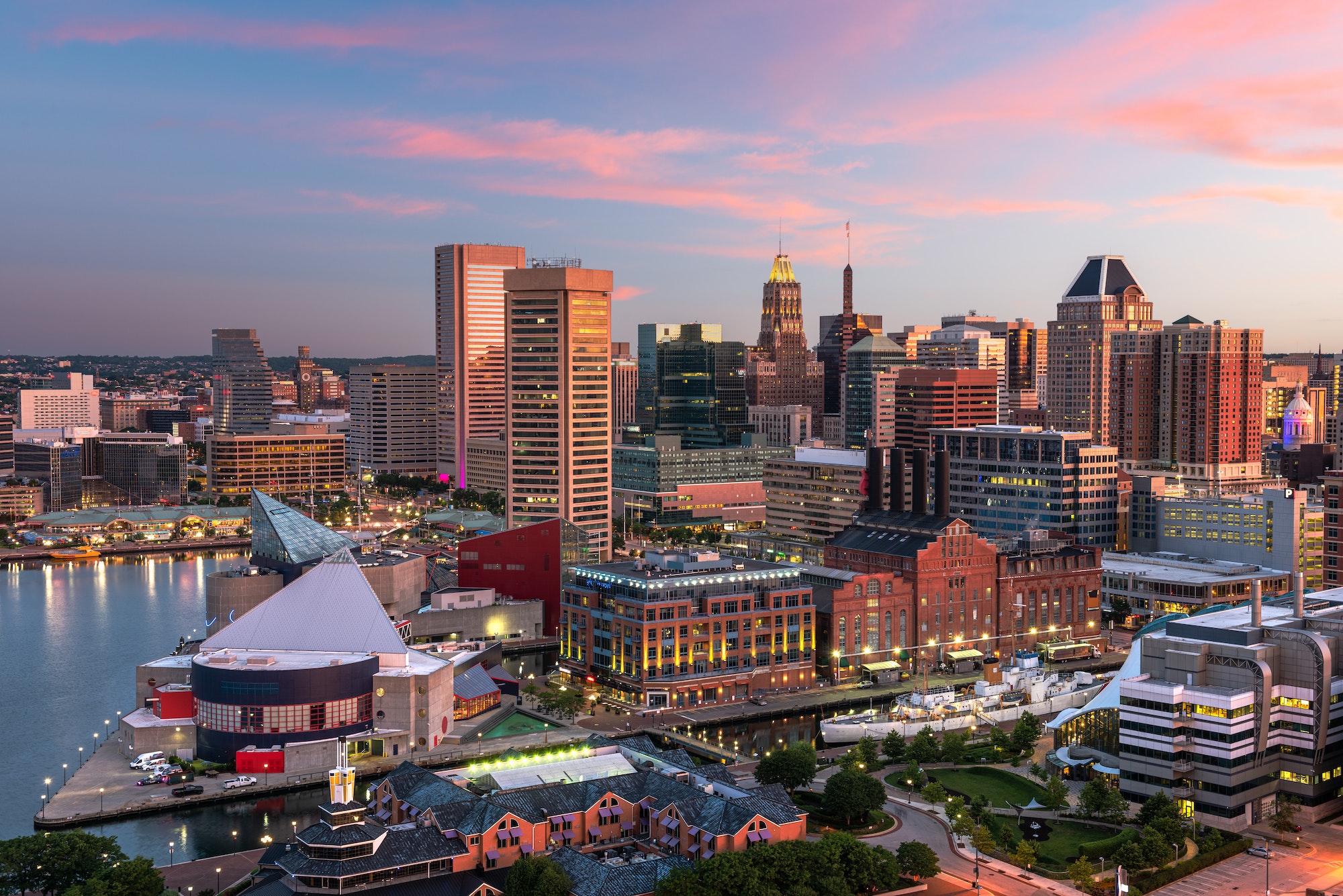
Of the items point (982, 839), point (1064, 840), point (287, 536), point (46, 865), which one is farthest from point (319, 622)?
point (1064, 840)

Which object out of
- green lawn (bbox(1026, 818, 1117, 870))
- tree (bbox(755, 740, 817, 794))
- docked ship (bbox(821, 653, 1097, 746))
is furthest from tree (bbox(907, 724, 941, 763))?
green lawn (bbox(1026, 818, 1117, 870))

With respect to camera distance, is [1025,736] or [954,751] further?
[1025,736]

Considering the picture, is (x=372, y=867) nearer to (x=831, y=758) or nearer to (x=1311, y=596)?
(x=831, y=758)

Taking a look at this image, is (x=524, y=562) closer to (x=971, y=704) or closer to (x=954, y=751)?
(x=971, y=704)

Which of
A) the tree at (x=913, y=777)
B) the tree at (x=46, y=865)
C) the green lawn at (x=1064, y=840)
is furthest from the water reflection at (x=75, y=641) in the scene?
the green lawn at (x=1064, y=840)

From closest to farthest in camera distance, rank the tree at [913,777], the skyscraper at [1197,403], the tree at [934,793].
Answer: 1. the tree at [934,793]
2. the tree at [913,777]
3. the skyscraper at [1197,403]

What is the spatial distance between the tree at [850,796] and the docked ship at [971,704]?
1412 cm

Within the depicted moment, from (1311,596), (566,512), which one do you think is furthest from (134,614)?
(1311,596)

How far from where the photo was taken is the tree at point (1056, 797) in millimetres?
59969

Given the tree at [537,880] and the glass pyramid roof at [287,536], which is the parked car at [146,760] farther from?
the tree at [537,880]

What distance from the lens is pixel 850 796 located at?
57812 millimetres

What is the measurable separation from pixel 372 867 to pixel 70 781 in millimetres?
24374

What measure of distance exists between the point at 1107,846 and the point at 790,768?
13.6m

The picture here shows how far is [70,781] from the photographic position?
64.7 meters
